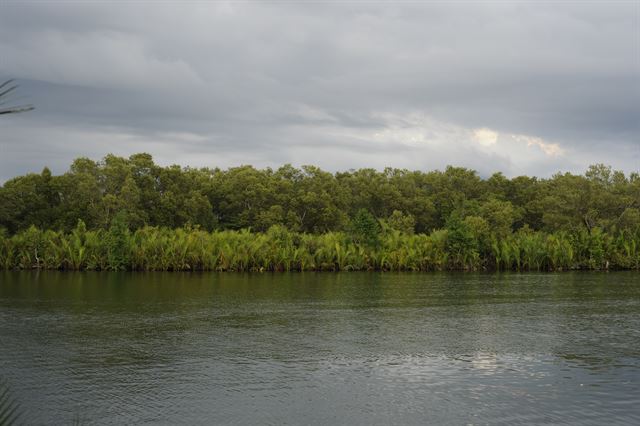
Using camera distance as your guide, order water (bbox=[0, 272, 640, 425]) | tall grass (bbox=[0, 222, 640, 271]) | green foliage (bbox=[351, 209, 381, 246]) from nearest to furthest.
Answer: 1. water (bbox=[0, 272, 640, 425])
2. tall grass (bbox=[0, 222, 640, 271])
3. green foliage (bbox=[351, 209, 381, 246])

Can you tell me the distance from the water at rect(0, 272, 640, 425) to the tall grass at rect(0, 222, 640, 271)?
47.9ft

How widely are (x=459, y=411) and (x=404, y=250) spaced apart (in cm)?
3397

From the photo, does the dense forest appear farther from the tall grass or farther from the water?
the water

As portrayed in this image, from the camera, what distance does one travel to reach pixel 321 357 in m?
14.2

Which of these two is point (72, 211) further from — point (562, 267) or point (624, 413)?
point (624, 413)

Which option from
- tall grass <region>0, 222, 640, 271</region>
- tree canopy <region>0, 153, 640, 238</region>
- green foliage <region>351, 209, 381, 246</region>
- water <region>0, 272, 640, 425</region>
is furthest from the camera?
tree canopy <region>0, 153, 640, 238</region>

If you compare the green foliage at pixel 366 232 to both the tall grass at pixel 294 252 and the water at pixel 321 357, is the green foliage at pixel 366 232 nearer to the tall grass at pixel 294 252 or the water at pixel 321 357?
the tall grass at pixel 294 252

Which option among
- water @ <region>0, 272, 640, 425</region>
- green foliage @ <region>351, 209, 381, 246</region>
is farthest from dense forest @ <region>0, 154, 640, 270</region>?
water @ <region>0, 272, 640, 425</region>

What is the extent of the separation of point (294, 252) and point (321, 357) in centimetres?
2900

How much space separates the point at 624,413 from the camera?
1039 centimetres

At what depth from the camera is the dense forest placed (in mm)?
42312

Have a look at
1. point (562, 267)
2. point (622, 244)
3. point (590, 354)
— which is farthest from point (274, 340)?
point (622, 244)

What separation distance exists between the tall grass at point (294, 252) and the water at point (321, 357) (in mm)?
14588

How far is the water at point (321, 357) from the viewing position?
10.5 meters
